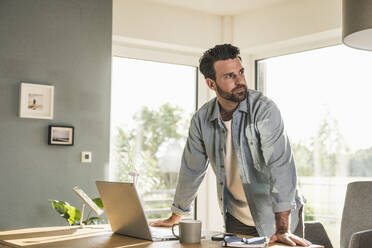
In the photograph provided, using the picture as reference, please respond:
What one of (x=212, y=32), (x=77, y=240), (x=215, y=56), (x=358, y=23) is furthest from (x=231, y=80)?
(x=212, y=32)

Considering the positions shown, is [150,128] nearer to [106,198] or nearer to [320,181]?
[320,181]

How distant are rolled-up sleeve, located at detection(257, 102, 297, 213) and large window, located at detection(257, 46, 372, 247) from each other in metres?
2.15

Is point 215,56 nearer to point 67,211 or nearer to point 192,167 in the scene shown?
point 192,167

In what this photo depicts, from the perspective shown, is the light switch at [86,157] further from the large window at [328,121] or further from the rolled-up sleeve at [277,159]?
the rolled-up sleeve at [277,159]

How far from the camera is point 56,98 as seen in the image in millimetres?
4141

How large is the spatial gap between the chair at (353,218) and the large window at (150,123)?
172 centimetres

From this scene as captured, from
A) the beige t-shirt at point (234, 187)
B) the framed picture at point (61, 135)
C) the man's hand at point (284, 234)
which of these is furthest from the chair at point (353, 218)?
the framed picture at point (61, 135)

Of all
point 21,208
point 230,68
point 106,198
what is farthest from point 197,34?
point 106,198

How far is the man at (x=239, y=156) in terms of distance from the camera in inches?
91.2

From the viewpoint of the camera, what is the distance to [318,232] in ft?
11.7

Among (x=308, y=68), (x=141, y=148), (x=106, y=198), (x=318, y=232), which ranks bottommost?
(x=318, y=232)

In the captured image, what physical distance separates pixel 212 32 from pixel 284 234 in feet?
11.2

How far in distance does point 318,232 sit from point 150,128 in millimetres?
1960

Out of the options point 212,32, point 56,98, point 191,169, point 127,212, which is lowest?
point 127,212
